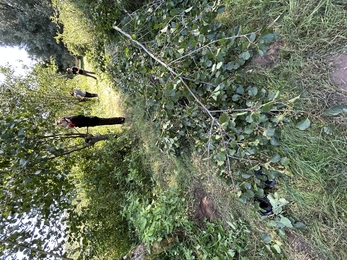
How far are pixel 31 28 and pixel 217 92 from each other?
10.4 meters

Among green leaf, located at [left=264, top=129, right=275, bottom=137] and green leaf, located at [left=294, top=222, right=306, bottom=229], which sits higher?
green leaf, located at [left=264, top=129, right=275, bottom=137]

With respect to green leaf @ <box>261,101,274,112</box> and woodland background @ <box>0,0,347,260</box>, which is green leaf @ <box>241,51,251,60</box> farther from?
green leaf @ <box>261,101,274,112</box>

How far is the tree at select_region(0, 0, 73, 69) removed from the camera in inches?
349

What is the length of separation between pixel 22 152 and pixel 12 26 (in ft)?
32.6

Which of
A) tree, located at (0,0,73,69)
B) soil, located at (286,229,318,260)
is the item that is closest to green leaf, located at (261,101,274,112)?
soil, located at (286,229,318,260)

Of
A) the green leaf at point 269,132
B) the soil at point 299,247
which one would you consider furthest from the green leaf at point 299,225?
the green leaf at point 269,132

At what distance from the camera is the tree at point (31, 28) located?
8.87 metres

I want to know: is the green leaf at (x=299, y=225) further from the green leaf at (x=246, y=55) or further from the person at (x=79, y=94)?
the person at (x=79, y=94)

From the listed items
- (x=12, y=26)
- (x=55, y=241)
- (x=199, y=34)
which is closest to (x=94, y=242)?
(x=55, y=241)

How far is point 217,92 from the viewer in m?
1.65

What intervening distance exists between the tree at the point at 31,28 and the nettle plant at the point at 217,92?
858cm

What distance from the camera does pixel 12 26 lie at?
9414mm

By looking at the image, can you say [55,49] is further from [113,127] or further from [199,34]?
[199,34]

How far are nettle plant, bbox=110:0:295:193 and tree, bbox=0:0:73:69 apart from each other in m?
8.58
